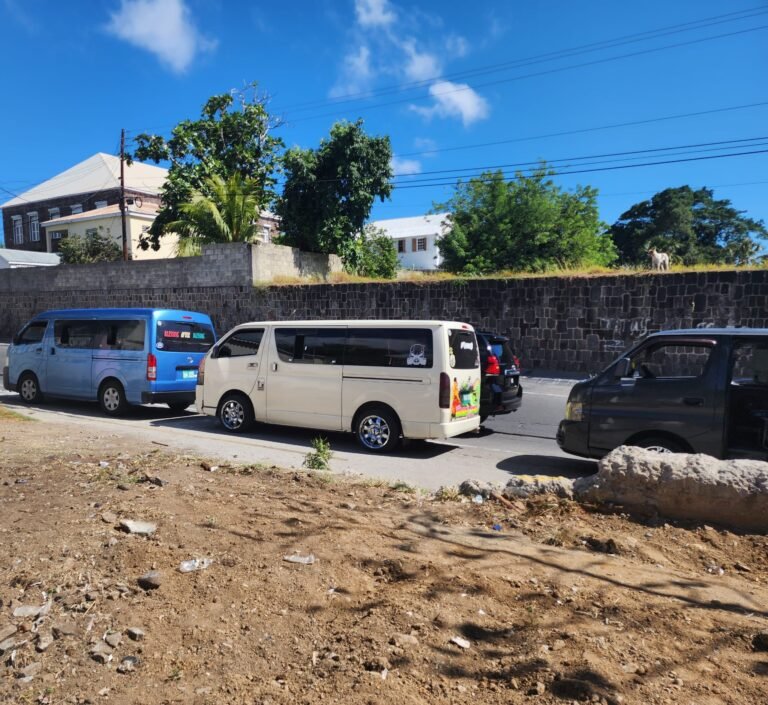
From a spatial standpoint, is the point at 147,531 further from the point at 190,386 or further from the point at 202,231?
the point at 202,231

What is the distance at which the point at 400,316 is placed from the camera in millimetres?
20938

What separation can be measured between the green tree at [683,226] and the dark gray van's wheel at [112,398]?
4570 cm

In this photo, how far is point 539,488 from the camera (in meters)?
5.44

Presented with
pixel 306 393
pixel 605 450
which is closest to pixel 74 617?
pixel 605 450

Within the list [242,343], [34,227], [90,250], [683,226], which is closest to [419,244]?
[683,226]

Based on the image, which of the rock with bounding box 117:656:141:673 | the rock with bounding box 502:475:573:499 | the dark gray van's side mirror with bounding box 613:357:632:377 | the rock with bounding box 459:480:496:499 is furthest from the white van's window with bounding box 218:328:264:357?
the rock with bounding box 117:656:141:673

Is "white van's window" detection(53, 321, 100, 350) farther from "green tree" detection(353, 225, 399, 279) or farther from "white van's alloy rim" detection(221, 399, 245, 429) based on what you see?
"green tree" detection(353, 225, 399, 279)

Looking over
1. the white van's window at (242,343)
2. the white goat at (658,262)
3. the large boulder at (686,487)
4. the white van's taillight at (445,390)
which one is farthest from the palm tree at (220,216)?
the large boulder at (686,487)

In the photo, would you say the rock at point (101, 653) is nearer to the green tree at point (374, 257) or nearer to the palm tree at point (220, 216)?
the green tree at point (374, 257)

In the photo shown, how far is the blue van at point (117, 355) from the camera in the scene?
11469 millimetres

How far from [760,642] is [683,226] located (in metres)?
53.8

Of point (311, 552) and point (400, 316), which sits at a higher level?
point (400, 316)

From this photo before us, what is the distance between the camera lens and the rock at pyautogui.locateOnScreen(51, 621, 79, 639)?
297 centimetres

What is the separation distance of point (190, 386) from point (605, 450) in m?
8.01
